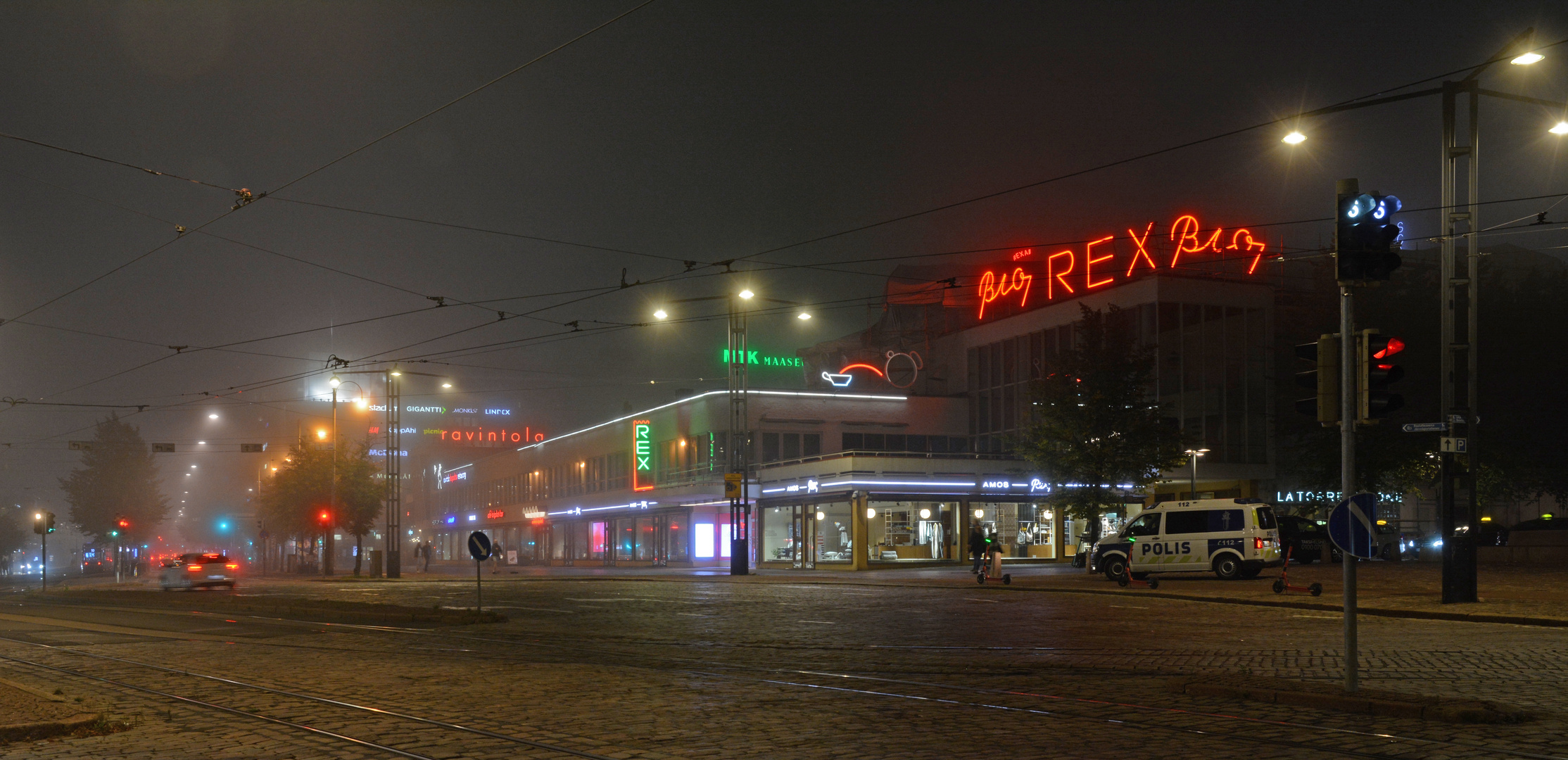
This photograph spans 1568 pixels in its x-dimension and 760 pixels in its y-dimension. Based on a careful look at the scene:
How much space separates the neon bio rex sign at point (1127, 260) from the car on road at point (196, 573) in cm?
3357

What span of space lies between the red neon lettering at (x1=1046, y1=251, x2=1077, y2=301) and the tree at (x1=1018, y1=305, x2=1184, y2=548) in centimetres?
1660

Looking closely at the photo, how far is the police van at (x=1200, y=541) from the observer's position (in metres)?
29.7

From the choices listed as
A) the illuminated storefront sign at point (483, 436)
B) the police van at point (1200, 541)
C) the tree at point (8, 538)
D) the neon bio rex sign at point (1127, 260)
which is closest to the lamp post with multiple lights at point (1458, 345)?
the police van at point (1200, 541)

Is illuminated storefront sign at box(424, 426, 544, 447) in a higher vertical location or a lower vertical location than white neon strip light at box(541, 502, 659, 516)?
higher

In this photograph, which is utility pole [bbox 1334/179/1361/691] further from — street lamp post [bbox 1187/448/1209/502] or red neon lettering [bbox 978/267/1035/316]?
red neon lettering [bbox 978/267/1035/316]

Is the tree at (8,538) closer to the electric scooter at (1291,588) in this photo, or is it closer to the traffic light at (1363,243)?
the electric scooter at (1291,588)

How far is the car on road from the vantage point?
4353cm

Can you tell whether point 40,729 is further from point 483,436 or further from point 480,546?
point 483,436

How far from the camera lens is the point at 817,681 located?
12234mm

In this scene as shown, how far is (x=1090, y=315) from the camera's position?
35.5m

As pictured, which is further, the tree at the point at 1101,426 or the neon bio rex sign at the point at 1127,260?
the neon bio rex sign at the point at 1127,260

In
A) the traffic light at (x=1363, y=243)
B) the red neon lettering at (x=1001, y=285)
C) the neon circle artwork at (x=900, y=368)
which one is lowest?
the traffic light at (x=1363, y=243)

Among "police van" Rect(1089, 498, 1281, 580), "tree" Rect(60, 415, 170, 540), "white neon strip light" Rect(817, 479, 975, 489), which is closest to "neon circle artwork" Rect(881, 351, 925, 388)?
"white neon strip light" Rect(817, 479, 975, 489)

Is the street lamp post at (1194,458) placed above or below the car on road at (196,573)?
above
